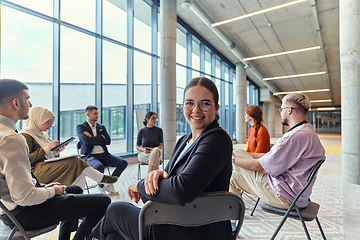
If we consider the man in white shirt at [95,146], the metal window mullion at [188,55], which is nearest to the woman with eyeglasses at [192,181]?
the man in white shirt at [95,146]

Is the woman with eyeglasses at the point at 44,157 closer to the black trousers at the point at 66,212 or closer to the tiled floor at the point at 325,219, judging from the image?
the tiled floor at the point at 325,219

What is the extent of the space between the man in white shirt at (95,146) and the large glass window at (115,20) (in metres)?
3.45

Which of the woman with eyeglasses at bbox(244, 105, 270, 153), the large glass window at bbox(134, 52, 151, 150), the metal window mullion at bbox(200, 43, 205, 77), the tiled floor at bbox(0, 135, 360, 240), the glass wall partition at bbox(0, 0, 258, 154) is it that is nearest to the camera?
the tiled floor at bbox(0, 135, 360, 240)

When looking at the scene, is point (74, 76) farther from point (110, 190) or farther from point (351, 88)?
point (351, 88)

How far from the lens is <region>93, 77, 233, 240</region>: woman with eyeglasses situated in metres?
0.91

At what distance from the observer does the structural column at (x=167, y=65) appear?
6718 mm

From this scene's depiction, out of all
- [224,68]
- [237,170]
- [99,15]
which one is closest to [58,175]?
[237,170]

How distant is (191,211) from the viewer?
0.91 meters

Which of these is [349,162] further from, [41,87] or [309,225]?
[41,87]

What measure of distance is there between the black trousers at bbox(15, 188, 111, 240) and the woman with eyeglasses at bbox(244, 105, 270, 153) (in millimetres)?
2132

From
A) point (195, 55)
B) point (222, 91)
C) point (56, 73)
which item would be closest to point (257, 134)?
point (56, 73)

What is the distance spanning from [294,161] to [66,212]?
1.77m

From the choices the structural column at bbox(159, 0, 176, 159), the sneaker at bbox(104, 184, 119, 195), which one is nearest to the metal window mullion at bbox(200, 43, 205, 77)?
the structural column at bbox(159, 0, 176, 159)

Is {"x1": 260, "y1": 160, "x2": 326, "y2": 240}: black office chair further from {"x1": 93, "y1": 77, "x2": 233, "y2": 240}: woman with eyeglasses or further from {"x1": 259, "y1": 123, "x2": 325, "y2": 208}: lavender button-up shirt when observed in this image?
{"x1": 93, "y1": 77, "x2": 233, "y2": 240}: woman with eyeglasses
